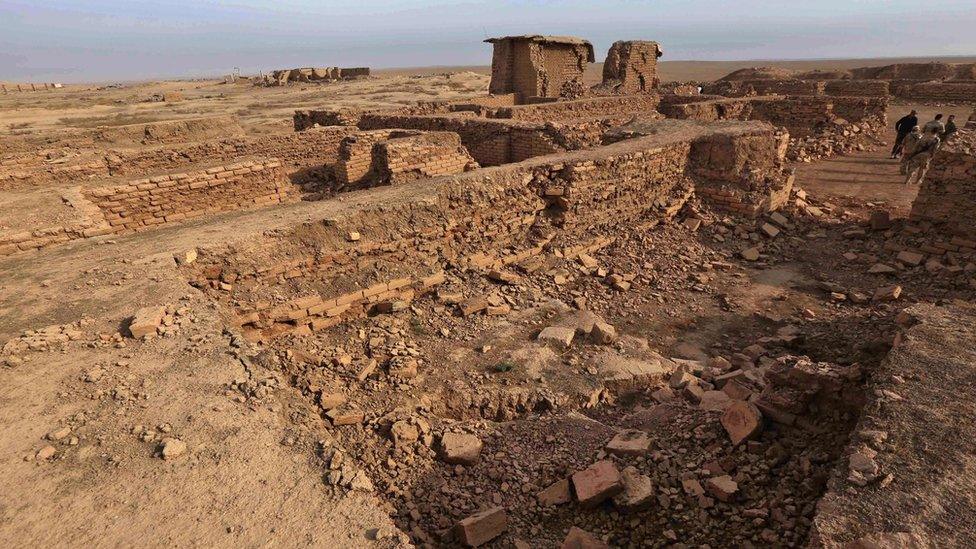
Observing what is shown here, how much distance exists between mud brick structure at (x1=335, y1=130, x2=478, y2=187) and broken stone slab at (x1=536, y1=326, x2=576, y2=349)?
470 centimetres

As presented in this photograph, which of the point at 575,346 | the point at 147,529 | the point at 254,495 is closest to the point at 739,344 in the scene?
the point at 575,346

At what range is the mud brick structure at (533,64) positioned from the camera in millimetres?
19719

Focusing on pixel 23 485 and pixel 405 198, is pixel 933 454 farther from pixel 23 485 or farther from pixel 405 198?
pixel 405 198

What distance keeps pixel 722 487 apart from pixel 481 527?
5.35ft

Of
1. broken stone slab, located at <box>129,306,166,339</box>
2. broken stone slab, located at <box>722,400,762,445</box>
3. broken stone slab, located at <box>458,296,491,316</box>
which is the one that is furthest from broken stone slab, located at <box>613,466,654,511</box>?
broken stone slab, located at <box>129,306,166,339</box>

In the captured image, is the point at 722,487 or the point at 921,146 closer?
the point at 722,487

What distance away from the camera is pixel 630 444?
13.2 feet

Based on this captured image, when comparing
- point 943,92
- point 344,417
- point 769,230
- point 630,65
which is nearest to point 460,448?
point 344,417

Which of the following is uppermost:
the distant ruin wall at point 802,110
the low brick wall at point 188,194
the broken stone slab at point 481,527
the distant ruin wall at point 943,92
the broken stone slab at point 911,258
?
the distant ruin wall at point 943,92

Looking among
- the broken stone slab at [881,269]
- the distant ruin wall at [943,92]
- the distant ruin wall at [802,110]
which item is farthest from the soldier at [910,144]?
the distant ruin wall at [943,92]

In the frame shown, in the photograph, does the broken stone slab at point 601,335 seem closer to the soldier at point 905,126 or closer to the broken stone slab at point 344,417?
the broken stone slab at point 344,417

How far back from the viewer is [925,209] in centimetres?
822

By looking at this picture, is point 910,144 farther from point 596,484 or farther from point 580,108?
point 596,484

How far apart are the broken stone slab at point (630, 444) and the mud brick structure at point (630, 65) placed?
19345 millimetres
